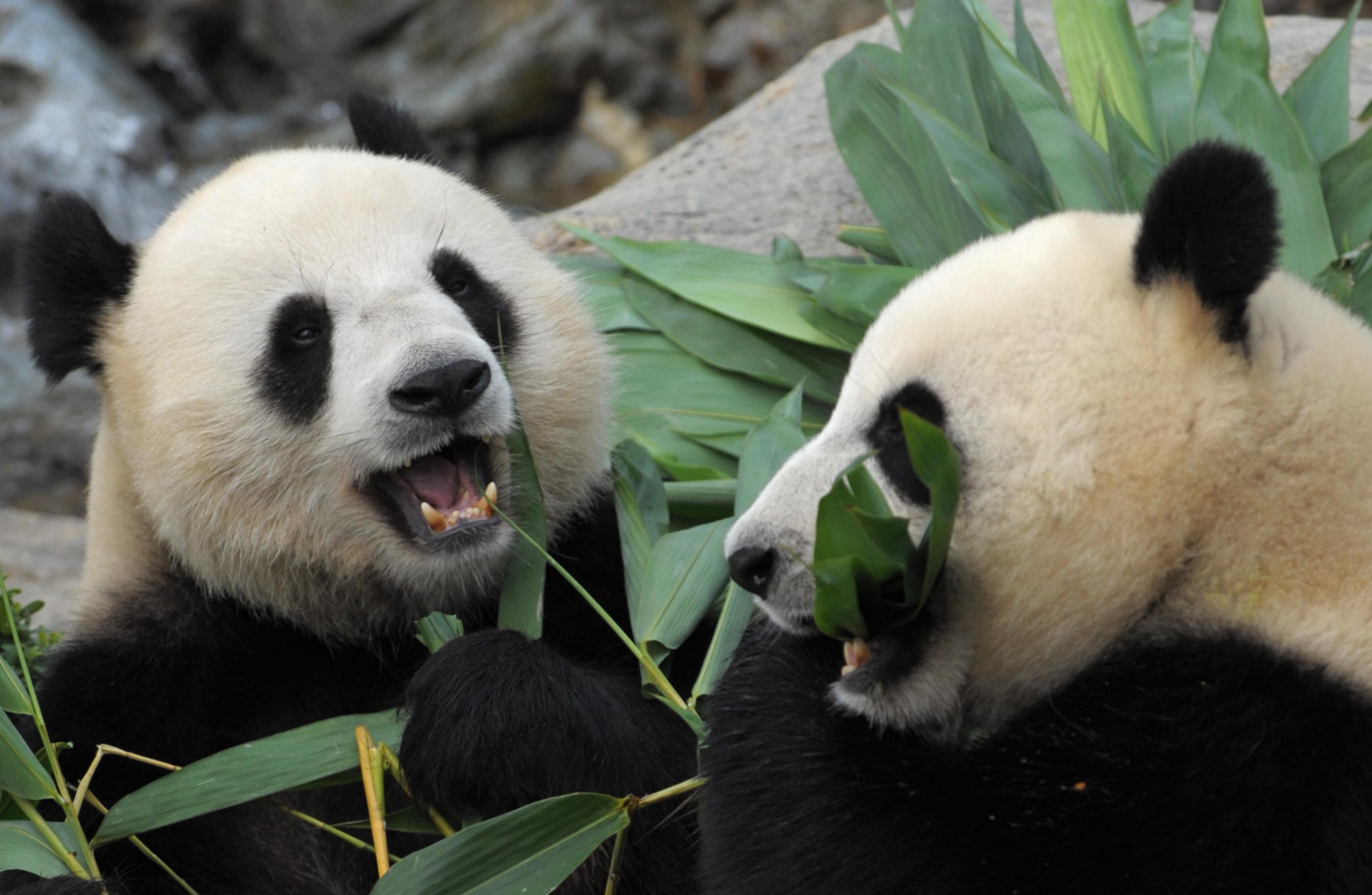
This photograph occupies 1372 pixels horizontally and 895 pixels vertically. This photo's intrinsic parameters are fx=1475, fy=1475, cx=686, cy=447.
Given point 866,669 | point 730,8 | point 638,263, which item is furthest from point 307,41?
point 866,669

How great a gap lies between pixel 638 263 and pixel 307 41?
8.70 meters

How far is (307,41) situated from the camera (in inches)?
452

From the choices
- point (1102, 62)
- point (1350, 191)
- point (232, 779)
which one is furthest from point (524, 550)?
point (1350, 191)

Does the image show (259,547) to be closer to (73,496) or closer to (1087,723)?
(1087,723)

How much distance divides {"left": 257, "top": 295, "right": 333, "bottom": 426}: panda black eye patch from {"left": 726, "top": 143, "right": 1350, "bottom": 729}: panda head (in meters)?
0.97

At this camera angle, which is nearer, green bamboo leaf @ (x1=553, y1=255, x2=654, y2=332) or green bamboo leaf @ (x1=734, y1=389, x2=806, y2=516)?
green bamboo leaf @ (x1=734, y1=389, x2=806, y2=516)

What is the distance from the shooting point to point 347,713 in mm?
2777

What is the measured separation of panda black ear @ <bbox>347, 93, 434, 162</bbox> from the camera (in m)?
3.27

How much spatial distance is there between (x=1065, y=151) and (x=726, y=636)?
134 cm

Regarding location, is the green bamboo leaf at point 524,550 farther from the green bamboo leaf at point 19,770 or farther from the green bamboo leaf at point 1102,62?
the green bamboo leaf at point 1102,62

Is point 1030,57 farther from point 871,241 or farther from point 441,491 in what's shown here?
point 441,491

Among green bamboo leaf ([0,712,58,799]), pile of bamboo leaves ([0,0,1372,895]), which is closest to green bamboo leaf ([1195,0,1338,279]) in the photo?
pile of bamboo leaves ([0,0,1372,895])

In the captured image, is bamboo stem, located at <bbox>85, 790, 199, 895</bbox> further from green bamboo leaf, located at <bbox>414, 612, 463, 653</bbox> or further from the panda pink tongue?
the panda pink tongue

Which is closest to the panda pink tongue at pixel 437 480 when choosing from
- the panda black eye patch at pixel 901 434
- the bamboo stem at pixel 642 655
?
the bamboo stem at pixel 642 655
